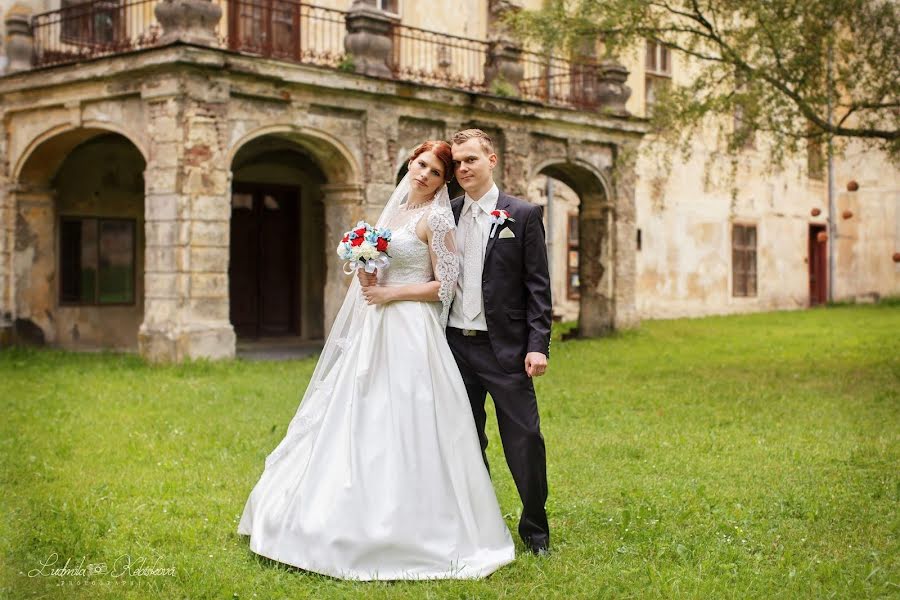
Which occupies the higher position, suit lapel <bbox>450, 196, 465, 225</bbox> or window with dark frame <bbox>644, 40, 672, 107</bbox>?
window with dark frame <bbox>644, 40, 672, 107</bbox>

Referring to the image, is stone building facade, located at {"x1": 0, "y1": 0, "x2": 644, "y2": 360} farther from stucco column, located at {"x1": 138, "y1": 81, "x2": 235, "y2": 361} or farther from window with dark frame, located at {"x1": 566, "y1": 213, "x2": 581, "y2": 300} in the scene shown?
window with dark frame, located at {"x1": 566, "y1": 213, "x2": 581, "y2": 300}

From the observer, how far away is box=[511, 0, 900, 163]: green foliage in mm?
11539

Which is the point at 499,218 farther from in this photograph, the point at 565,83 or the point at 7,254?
the point at 565,83

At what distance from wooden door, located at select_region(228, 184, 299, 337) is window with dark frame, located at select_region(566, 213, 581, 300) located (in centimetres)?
584

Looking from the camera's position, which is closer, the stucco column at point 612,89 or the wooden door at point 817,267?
the stucco column at point 612,89

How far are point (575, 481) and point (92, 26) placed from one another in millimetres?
10893

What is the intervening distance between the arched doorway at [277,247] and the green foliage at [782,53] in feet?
21.7

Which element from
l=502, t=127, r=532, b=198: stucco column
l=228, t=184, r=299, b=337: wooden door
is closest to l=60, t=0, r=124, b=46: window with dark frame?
l=228, t=184, r=299, b=337: wooden door

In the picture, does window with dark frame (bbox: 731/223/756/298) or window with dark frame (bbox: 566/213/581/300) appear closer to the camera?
window with dark frame (bbox: 566/213/581/300)

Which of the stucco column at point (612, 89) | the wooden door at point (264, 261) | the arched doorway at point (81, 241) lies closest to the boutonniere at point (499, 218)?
the arched doorway at point (81, 241)

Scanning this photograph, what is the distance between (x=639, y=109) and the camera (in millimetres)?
22312

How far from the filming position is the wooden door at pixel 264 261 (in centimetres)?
1780

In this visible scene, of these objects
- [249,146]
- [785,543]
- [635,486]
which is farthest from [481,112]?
[785,543]

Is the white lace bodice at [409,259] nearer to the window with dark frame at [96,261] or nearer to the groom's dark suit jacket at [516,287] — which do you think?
the groom's dark suit jacket at [516,287]
